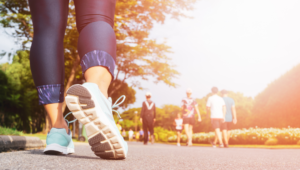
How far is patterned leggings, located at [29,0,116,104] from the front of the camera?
156cm

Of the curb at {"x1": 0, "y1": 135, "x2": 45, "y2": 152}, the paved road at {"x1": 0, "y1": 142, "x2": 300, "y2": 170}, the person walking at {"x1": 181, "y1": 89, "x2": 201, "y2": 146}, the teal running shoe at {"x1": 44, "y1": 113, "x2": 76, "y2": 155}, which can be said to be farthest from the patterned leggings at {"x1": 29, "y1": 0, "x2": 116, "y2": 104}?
the person walking at {"x1": 181, "y1": 89, "x2": 201, "y2": 146}

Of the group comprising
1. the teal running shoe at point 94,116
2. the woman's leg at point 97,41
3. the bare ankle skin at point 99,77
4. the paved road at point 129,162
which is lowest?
the paved road at point 129,162

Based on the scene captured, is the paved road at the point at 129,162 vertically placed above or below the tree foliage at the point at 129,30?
below

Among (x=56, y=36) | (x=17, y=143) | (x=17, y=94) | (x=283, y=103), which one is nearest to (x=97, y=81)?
(x=56, y=36)

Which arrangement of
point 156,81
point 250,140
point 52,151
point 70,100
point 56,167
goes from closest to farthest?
1. point 56,167
2. point 70,100
3. point 52,151
4. point 250,140
5. point 156,81

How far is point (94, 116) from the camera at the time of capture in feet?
4.26

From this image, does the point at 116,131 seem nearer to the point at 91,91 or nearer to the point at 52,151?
the point at 91,91

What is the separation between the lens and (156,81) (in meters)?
18.5

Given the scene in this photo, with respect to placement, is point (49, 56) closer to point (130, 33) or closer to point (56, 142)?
point (56, 142)

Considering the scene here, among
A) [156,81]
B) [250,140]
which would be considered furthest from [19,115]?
[250,140]

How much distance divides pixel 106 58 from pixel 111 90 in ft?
58.7

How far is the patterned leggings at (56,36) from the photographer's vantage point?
156 centimetres

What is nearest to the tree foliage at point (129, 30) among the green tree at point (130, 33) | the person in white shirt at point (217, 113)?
the green tree at point (130, 33)

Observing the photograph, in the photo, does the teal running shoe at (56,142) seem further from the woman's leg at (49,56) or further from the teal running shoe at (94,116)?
the teal running shoe at (94,116)
